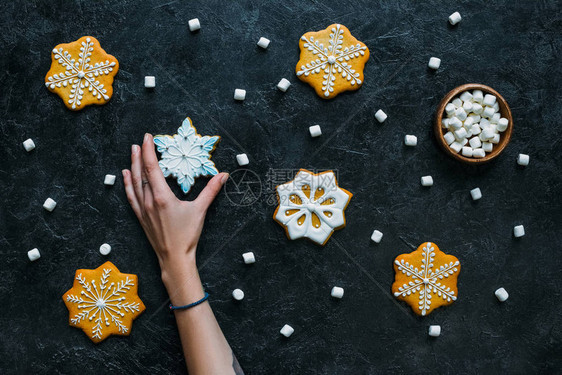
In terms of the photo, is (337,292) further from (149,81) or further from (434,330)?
(149,81)

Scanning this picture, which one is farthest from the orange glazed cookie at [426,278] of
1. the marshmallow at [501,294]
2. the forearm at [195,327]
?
the forearm at [195,327]

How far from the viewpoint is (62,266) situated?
1.68 m

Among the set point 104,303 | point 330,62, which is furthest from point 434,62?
point 104,303

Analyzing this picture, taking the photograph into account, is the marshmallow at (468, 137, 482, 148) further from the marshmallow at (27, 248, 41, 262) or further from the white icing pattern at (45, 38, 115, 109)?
the marshmallow at (27, 248, 41, 262)

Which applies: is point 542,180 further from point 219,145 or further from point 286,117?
point 219,145

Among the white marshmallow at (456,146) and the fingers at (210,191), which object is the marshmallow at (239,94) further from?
the white marshmallow at (456,146)

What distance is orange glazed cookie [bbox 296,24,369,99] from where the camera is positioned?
166cm

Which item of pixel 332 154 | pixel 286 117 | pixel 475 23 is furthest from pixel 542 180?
pixel 286 117

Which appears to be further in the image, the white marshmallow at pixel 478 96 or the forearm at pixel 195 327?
the white marshmallow at pixel 478 96

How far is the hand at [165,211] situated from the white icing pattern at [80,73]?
0.28 m

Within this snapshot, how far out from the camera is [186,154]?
5.42ft

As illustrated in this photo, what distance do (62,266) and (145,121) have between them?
0.65 metres

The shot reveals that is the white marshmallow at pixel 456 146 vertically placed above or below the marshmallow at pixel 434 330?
above

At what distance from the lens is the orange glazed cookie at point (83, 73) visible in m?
1.67
